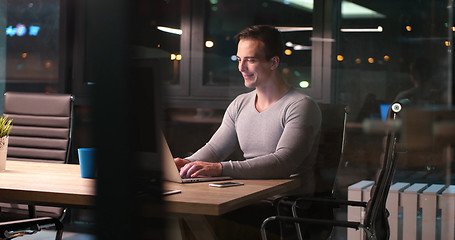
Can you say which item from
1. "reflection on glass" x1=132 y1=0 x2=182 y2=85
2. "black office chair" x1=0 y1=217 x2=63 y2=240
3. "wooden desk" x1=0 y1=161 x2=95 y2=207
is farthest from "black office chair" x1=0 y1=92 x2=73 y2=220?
"reflection on glass" x1=132 y1=0 x2=182 y2=85

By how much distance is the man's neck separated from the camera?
1.23 m

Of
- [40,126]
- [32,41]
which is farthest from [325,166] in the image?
[32,41]

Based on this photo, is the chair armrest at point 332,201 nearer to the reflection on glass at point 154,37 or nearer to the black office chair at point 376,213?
the black office chair at point 376,213

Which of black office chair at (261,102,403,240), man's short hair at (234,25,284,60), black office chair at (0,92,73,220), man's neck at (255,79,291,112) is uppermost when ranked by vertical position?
man's short hair at (234,25,284,60)

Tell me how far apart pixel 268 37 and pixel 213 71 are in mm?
120

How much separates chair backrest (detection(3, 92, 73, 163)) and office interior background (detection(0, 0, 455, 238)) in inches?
41.0

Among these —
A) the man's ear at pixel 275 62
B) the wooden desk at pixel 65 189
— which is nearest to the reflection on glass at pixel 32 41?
the wooden desk at pixel 65 189

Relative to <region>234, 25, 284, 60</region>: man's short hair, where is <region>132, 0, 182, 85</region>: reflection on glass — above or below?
below

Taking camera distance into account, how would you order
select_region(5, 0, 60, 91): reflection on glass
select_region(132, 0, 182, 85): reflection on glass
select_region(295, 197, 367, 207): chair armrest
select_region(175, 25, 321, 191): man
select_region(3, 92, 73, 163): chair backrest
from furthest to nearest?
select_region(5, 0, 60, 91): reflection on glass, select_region(3, 92, 73, 163): chair backrest, select_region(295, 197, 367, 207): chair armrest, select_region(175, 25, 321, 191): man, select_region(132, 0, 182, 85): reflection on glass

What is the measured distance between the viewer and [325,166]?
1404mm

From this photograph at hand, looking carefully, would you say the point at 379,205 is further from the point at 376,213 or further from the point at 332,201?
the point at 332,201

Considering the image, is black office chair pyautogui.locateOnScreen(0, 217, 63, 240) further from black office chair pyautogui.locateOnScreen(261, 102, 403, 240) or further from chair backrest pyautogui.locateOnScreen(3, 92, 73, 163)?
chair backrest pyautogui.locateOnScreen(3, 92, 73, 163)

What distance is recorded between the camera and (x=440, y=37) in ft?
2.68

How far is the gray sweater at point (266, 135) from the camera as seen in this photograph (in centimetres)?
120
